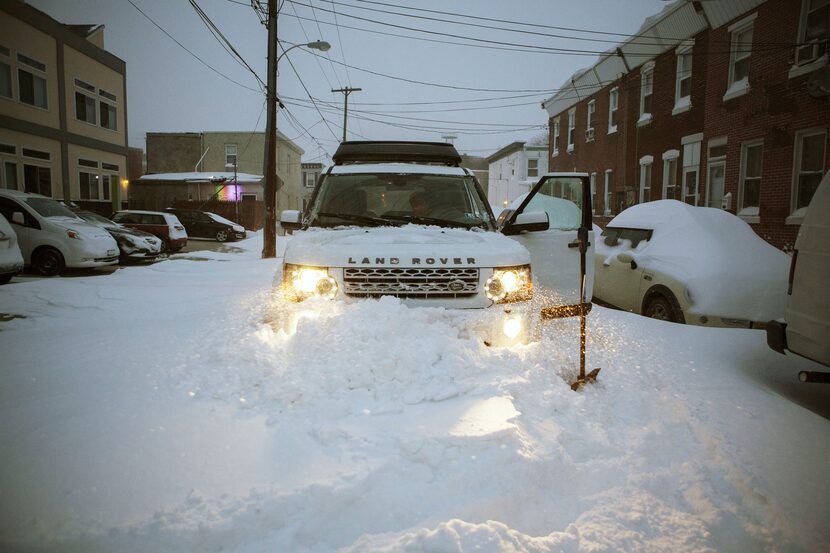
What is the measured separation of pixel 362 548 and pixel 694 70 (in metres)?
19.6

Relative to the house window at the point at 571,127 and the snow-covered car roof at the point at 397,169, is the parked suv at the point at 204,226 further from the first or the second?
the snow-covered car roof at the point at 397,169

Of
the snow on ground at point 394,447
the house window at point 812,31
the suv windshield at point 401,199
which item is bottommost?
the snow on ground at point 394,447

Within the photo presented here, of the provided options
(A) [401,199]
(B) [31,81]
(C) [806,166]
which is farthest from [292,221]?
(B) [31,81]

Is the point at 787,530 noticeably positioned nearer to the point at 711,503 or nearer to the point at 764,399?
the point at 711,503

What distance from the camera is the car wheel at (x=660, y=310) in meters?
6.27

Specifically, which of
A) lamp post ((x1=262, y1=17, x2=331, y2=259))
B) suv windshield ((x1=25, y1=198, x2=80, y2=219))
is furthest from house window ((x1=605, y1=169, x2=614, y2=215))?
suv windshield ((x1=25, y1=198, x2=80, y2=219))

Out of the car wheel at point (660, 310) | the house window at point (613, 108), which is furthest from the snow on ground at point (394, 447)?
the house window at point (613, 108)

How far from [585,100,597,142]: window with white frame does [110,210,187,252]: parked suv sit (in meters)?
19.4

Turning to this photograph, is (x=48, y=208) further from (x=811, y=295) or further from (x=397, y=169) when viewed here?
(x=811, y=295)

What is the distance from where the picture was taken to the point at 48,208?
39.7 feet

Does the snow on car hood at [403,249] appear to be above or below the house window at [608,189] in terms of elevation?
below

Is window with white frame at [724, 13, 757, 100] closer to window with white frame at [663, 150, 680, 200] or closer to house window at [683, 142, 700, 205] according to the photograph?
house window at [683, 142, 700, 205]

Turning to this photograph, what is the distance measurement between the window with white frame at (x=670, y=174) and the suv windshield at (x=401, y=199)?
15.7 meters

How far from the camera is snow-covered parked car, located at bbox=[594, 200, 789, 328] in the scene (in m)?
5.89
